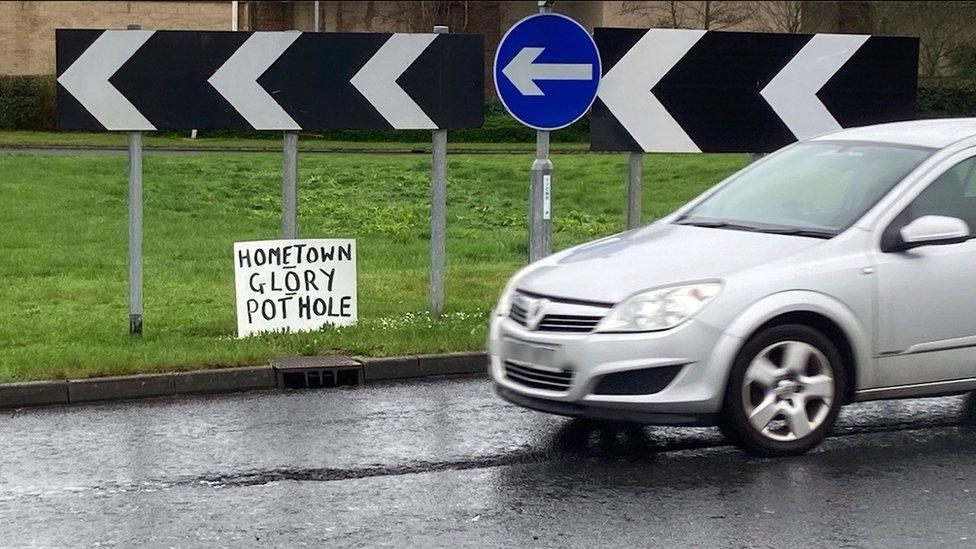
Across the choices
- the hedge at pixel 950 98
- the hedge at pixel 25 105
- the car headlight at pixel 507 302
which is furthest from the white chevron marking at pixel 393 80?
the hedge at pixel 950 98

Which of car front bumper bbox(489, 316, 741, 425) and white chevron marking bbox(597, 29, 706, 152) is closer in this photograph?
car front bumper bbox(489, 316, 741, 425)

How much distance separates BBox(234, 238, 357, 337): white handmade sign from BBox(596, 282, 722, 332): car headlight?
387 centimetres

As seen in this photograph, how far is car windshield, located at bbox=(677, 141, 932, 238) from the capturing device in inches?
287

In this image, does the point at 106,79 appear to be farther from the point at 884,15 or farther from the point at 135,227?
the point at 884,15

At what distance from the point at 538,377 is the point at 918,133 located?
246cm

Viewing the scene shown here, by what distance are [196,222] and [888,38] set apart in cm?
929


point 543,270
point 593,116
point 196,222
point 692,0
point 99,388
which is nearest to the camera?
point 543,270

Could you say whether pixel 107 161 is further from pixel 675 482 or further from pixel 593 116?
pixel 675 482

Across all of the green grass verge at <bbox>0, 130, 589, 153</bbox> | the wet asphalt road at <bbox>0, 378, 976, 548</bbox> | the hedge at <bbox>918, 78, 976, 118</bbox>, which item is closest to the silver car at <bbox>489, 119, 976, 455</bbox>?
the wet asphalt road at <bbox>0, 378, 976, 548</bbox>

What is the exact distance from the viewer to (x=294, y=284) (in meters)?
10.1

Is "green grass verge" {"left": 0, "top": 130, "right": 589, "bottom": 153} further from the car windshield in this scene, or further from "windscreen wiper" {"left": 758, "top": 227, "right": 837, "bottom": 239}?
"windscreen wiper" {"left": 758, "top": 227, "right": 837, "bottom": 239}

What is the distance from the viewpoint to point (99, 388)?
847 centimetres

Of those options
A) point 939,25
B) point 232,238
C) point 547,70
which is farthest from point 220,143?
point 547,70

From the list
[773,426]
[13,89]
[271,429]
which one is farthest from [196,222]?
Result: [13,89]
